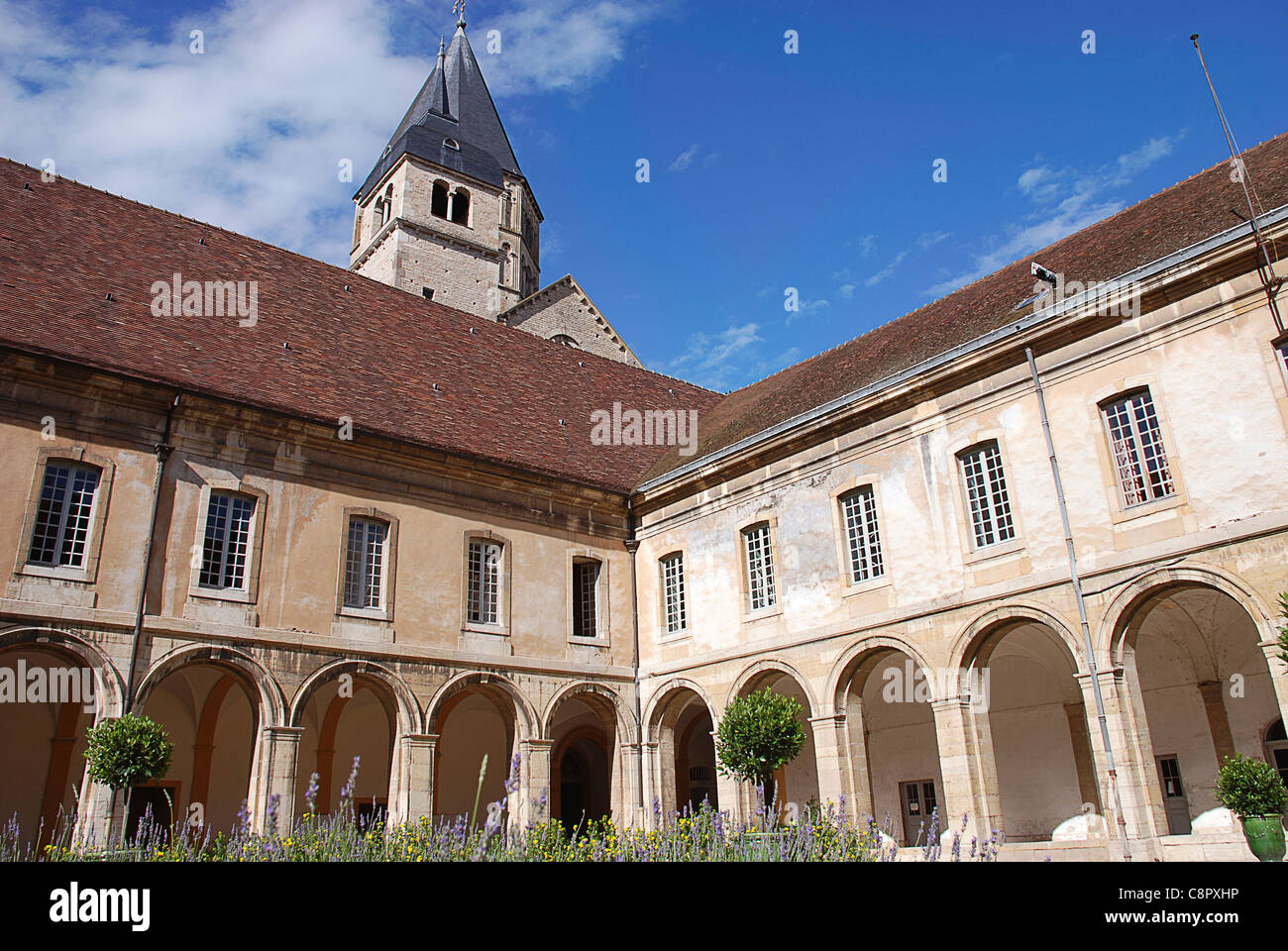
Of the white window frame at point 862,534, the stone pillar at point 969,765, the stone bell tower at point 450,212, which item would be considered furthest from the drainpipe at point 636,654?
the stone bell tower at point 450,212

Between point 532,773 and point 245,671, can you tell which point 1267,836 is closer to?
point 532,773

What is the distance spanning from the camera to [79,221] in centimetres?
1586

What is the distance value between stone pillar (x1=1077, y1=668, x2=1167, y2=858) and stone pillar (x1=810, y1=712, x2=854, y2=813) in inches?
148

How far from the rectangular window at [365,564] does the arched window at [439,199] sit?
23.6 meters

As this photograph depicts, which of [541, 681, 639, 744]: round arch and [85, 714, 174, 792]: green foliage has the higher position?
[541, 681, 639, 744]: round arch

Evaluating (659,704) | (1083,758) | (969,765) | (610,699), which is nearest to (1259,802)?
(969,765)

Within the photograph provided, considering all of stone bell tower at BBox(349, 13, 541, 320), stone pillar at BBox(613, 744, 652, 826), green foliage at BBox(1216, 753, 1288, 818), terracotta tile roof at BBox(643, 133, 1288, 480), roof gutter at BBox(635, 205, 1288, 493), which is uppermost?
stone bell tower at BBox(349, 13, 541, 320)

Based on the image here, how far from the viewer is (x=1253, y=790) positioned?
32.8ft

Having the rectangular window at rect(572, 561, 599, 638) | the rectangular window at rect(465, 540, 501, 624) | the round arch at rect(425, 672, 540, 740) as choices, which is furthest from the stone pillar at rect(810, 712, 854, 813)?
the rectangular window at rect(465, 540, 501, 624)

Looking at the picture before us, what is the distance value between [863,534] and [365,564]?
25.6ft

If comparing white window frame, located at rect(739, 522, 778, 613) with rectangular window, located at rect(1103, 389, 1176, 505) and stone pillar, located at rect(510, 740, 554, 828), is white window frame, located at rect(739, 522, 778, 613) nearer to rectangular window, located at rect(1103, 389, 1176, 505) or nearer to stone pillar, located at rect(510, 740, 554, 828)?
stone pillar, located at rect(510, 740, 554, 828)

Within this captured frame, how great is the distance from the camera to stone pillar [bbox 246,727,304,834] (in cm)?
1298

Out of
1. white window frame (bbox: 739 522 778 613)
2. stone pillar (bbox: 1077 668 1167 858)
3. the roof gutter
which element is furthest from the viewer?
white window frame (bbox: 739 522 778 613)
